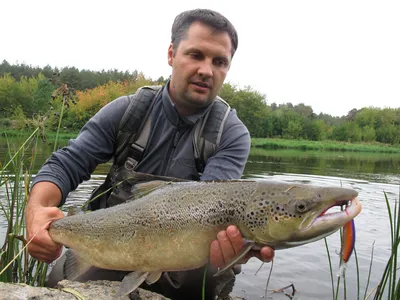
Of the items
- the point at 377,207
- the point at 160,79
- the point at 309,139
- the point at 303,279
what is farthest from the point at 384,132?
the point at 303,279

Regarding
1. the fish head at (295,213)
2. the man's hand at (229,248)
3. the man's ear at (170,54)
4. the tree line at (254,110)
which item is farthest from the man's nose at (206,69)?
the tree line at (254,110)

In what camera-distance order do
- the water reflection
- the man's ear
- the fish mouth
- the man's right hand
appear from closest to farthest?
the fish mouth → the man's right hand → the man's ear → the water reflection

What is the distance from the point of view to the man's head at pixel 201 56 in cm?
376

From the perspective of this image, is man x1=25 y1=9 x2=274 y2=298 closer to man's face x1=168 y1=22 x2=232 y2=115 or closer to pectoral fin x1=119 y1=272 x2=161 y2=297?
man's face x1=168 y1=22 x2=232 y2=115

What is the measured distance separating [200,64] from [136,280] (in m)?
2.07

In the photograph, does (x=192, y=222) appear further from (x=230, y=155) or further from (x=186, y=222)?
(x=230, y=155)

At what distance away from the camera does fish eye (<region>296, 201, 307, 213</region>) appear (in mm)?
2373

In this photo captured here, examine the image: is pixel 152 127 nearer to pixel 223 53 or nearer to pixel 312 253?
pixel 223 53

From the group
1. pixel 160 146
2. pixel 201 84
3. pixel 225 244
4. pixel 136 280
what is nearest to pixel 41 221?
pixel 136 280

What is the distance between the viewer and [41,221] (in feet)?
10.0

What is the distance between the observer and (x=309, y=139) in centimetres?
8000

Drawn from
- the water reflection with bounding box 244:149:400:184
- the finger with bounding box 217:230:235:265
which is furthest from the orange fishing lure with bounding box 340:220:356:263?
the water reflection with bounding box 244:149:400:184

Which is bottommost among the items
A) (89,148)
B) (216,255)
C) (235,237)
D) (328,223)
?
(216,255)

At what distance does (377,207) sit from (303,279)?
6.35 metres
